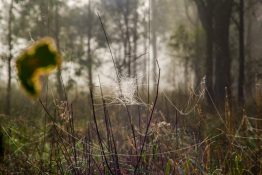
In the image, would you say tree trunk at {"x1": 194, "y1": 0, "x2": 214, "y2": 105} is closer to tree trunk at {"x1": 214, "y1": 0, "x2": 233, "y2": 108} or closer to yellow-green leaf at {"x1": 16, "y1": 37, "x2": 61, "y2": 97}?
tree trunk at {"x1": 214, "y1": 0, "x2": 233, "y2": 108}

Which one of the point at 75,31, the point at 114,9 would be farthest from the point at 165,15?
the point at 114,9

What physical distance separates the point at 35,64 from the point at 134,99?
1.77m

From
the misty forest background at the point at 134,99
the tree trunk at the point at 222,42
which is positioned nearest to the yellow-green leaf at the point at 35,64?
the misty forest background at the point at 134,99

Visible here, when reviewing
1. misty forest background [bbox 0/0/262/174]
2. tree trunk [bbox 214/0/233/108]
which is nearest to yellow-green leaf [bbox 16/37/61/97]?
misty forest background [bbox 0/0/262/174]

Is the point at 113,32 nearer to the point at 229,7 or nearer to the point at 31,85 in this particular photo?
the point at 229,7

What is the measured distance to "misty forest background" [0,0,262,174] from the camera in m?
2.28

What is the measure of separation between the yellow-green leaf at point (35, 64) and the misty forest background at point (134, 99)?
3cm

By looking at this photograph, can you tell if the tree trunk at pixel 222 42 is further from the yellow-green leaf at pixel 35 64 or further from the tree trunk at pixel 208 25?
the yellow-green leaf at pixel 35 64

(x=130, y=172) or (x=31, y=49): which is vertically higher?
(x=31, y=49)

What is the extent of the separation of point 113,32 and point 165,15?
6.98 m

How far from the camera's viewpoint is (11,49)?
9.89 m

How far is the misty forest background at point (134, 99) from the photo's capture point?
2.28 meters

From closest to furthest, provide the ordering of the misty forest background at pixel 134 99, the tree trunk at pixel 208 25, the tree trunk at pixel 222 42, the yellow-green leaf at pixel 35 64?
1. the yellow-green leaf at pixel 35 64
2. the misty forest background at pixel 134 99
3. the tree trunk at pixel 222 42
4. the tree trunk at pixel 208 25

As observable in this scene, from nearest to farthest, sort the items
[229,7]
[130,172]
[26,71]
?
[26,71], [130,172], [229,7]
